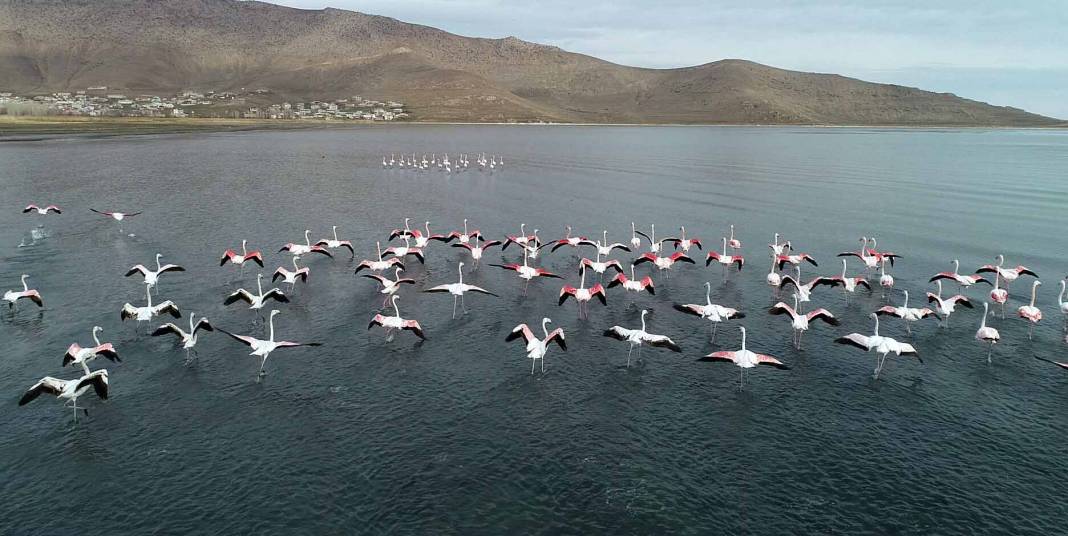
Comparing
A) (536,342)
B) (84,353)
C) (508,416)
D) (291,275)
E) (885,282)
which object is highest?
(885,282)

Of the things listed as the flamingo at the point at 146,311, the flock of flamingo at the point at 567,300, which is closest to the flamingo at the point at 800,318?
the flock of flamingo at the point at 567,300

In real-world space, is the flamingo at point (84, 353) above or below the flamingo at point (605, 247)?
below

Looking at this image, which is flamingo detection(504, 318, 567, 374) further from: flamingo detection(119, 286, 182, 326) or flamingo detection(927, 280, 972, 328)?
flamingo detection(927, 280, 972, 328)

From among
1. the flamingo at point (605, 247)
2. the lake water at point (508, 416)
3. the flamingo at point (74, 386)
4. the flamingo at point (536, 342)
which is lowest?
the lake water at point (508, 416)

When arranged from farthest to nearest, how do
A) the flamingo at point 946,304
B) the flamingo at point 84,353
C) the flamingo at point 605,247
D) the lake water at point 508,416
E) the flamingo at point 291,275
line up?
the flamingo at point 605,247 < the flamingo at point 291,275 < the flamingo at point 946,304 < the flamingo at point 84,353 < the lake water at point 508,416

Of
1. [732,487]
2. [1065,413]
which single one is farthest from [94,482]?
[1065,413]

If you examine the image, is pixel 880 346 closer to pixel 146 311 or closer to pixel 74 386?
pixel 74 386

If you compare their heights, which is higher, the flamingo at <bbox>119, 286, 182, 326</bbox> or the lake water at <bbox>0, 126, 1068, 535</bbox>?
the flamingo at <bbox>119, 286, 182, 326</bbox>

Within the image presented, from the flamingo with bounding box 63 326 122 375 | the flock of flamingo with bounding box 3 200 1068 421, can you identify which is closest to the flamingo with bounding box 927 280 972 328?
the flock of flamingo with bounding box 3 200 1068 421

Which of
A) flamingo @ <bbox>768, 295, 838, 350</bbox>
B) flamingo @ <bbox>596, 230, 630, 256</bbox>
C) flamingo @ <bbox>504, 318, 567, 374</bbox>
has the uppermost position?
flamingo @ <bbox>596, 230, 630, 256</bbox>

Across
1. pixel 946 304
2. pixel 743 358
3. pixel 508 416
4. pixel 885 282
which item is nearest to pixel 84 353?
pixel 508 416

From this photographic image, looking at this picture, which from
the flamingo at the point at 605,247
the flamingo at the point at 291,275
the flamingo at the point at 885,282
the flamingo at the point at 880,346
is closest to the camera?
the flamingo at the point at 880,346

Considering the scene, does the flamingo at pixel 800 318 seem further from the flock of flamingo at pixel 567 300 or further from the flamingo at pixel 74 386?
the flamingo at pixel 74 386

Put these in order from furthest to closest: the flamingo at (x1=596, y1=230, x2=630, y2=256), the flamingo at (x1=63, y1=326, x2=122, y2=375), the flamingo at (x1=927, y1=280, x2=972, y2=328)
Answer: the flamingo at (x1=596, y1=230, x2=630, y2=256)
the flamingo at (x1=927, y1=280, x2=972, y2=328)
the flamingo at (x1=63, y1=326, x2=122, y2=375)
